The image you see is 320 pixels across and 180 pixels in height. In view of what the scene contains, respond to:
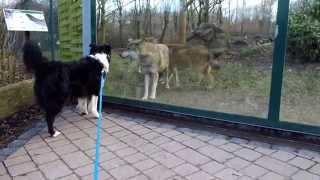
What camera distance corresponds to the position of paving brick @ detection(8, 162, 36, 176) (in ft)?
8.93

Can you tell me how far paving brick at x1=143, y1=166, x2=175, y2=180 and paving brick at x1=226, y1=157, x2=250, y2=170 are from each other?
573mm

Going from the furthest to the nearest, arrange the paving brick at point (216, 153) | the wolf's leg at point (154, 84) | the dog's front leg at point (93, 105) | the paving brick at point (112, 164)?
the wolf's leg at point (154, 84), the dog's front leg at point (93, 105), the paving brick at point (216, 153), the paving brick at point (112, 164)

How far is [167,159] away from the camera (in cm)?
300

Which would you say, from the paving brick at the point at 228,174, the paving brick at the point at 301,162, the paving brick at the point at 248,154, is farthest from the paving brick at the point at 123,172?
the paving brick at the point at 301,162

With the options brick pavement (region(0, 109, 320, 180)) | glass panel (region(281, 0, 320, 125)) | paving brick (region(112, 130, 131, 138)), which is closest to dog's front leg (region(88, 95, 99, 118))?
brick pavement (region(0, 109, 320, 180))

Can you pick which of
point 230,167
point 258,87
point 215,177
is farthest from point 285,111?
point 215,177

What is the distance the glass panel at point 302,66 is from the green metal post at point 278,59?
5 centimetres

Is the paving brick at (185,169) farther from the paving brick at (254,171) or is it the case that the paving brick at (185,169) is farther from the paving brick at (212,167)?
the paving brick at (254,171)

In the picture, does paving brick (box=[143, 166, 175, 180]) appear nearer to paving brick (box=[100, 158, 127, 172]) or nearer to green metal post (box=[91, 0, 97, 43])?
paving brick (box=[100, 158, 127, 172])

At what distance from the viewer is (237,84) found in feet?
12.5

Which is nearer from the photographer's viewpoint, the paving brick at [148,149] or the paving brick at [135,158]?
the paving brick at [135,158]

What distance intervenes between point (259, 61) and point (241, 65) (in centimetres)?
21

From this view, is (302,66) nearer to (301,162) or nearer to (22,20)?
(301,162)

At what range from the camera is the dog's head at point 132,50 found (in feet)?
14.5
